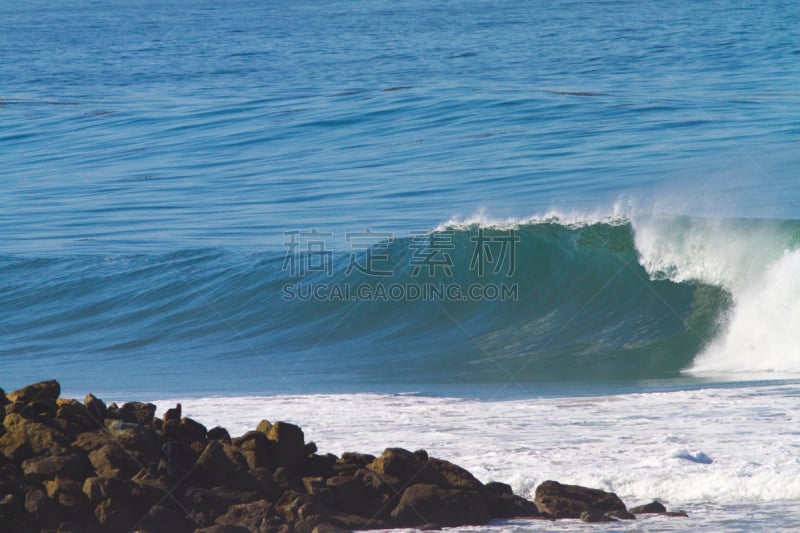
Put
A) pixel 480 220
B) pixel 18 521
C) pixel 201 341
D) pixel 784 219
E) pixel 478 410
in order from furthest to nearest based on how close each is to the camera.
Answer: pixel 480 220 < pixel 784 219 < pixel 201 341 < pixel 478 410 < pixel 18 521

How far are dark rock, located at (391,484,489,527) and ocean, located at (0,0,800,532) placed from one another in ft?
0.58

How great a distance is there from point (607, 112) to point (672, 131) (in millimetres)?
2565

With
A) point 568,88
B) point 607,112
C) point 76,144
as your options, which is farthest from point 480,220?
point 76,144

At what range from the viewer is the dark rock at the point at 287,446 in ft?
19.8

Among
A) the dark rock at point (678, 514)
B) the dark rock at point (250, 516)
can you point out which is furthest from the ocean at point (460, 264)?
the dark rock at point (250, 516)

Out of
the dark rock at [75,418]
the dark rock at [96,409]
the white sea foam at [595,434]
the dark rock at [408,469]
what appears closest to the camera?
the dark rock at [408,469]

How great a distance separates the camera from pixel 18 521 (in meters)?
5.31

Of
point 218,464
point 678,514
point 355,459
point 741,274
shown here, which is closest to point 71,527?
point 218,464

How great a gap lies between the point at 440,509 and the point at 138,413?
2126 mm

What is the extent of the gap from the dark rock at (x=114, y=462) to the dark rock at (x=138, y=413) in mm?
553

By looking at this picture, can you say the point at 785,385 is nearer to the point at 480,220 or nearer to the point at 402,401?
the point at 402,401

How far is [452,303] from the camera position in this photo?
568 inches

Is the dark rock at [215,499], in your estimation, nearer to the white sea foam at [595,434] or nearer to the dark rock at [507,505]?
the dark rock at [507,505]

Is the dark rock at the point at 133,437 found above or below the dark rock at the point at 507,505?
above
